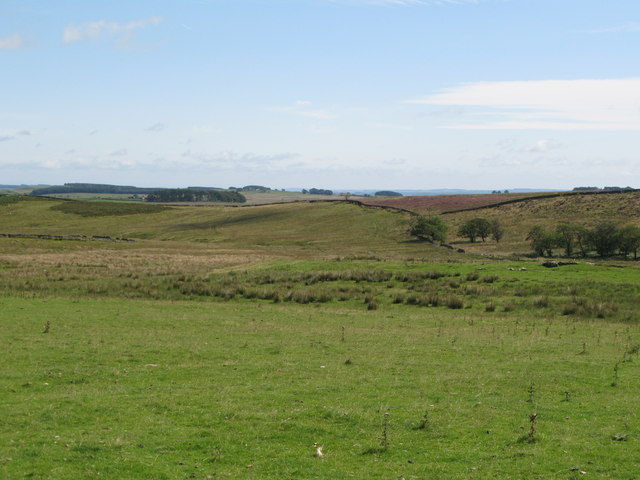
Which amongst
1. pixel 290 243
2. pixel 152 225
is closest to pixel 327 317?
pixel 290 243

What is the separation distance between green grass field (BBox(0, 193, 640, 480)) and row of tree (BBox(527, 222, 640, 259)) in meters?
21.1

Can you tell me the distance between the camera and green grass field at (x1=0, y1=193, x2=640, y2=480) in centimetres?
1133

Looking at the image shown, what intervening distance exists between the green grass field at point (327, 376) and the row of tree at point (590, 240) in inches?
833

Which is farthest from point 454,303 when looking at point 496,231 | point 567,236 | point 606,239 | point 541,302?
point 496,231

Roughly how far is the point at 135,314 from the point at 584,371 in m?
21.8

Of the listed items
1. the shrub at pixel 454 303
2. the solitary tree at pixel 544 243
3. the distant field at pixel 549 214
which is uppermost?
the distant field at pixel 549 214

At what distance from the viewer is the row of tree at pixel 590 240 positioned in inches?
2453

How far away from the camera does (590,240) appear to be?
218 ft

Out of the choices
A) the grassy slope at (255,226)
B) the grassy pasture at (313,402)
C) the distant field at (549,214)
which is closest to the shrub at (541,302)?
the grassy pasture at (313,402)

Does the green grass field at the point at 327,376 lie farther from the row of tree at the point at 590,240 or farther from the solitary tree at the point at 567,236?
the solitary tree at the point at 567,236

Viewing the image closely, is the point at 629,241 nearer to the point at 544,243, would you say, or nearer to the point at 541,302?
the point at 544,243

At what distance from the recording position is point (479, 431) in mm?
12750

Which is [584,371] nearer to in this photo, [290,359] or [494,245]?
[290,359]

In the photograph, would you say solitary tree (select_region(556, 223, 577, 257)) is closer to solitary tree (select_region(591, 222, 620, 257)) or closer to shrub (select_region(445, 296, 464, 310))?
solitary tree (select_region(591, 222, 620, 257))
